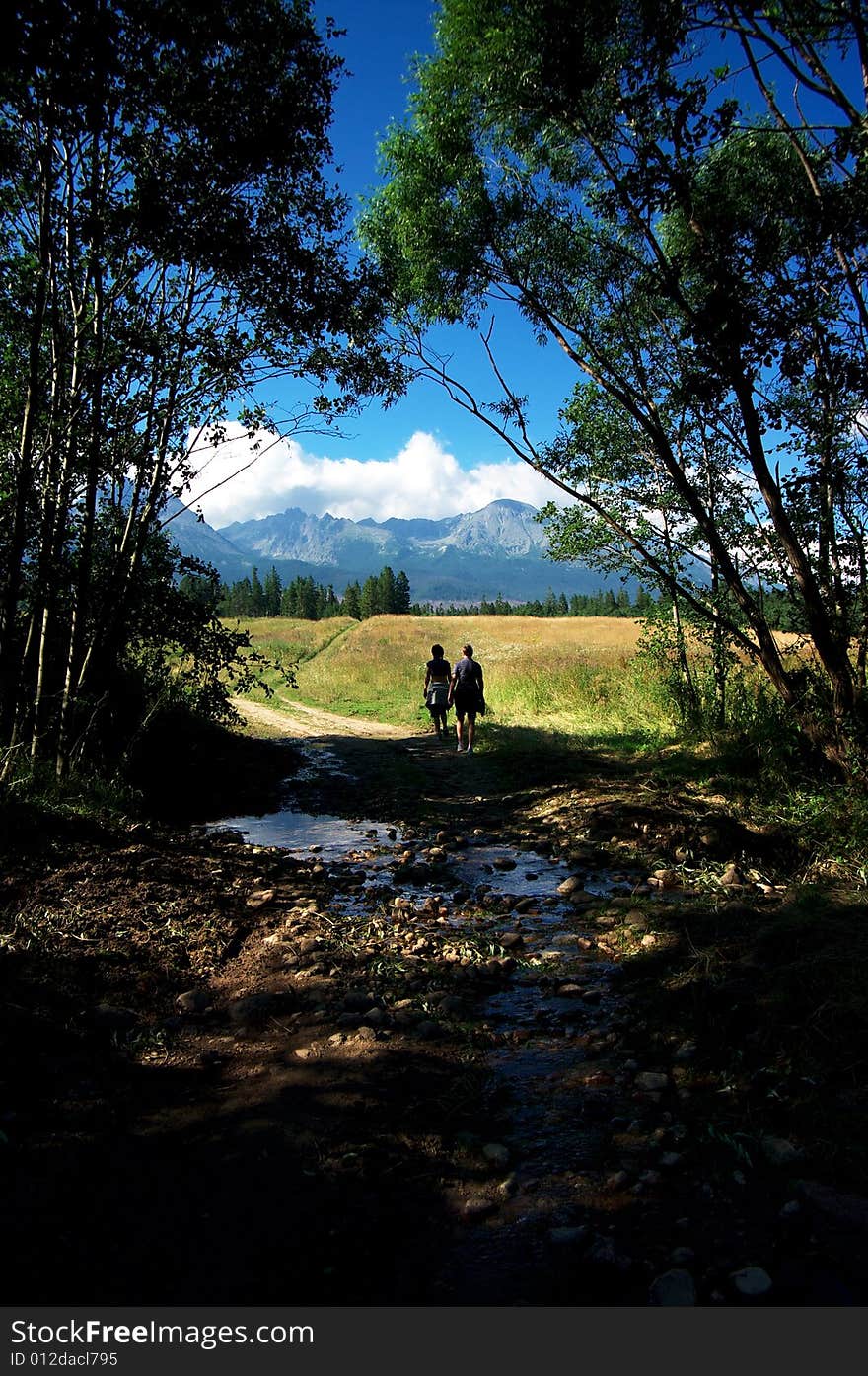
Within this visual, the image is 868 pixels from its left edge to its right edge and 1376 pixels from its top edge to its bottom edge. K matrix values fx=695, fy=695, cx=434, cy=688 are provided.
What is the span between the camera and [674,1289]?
2.56 metres

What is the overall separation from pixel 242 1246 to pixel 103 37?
8329 millimetres

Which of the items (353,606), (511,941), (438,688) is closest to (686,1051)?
(511,941)

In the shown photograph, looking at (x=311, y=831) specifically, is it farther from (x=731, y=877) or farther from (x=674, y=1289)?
(x=674, y=1289)

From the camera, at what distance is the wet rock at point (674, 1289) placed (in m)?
2.54

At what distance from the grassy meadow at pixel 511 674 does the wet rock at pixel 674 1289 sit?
9789mm

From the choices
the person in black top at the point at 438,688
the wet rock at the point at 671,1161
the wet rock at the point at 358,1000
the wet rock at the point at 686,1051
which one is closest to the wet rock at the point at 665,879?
the wet rock at the point at 686,1051

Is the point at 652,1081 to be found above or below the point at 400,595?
below

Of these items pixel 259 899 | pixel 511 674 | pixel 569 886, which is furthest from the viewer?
pixel 511 674

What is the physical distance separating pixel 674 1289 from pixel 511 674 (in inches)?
1170

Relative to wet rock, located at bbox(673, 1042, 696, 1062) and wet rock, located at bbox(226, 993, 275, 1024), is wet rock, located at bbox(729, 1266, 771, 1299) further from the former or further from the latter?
wet rock, located at bbox(226, 993, 275, 1024)

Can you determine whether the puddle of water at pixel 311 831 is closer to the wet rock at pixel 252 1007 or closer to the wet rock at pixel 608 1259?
the wet rock at pixel 252 1007

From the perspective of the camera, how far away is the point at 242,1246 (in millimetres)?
2799

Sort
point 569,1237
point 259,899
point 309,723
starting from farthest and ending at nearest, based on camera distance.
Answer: point 309,723, point 259,899, point 569,1237
